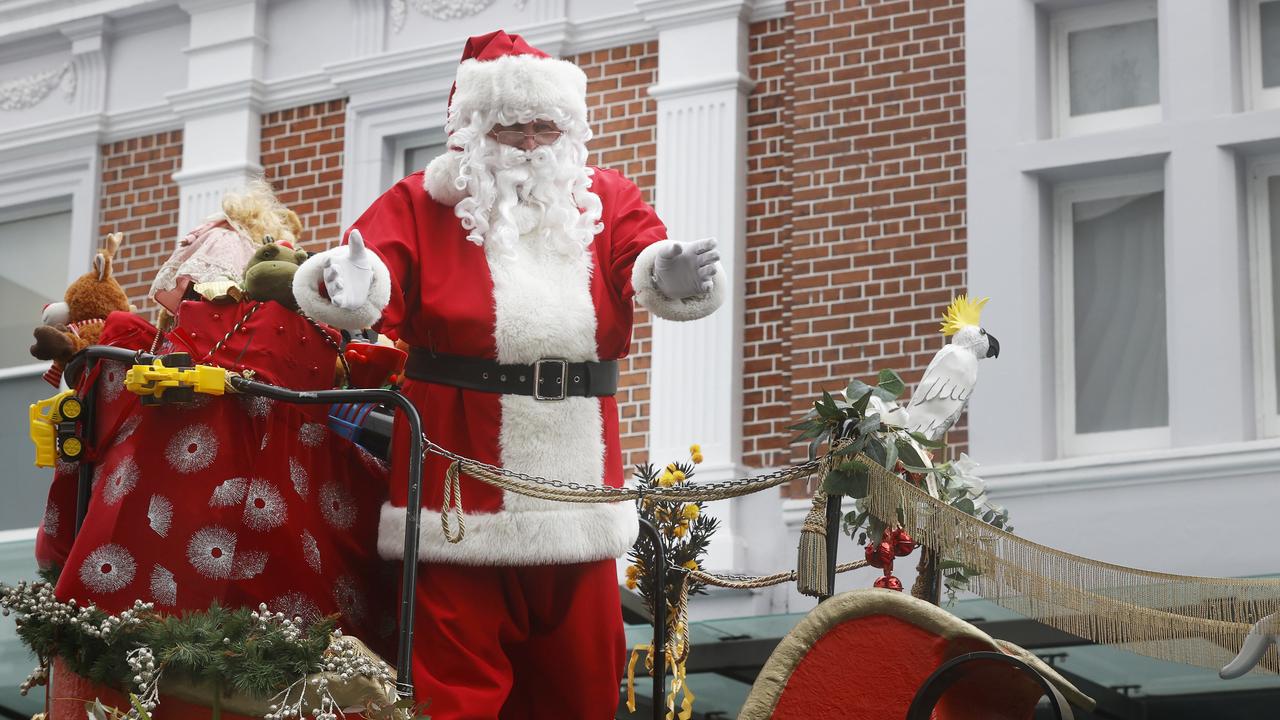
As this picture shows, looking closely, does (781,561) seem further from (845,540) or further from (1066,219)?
(1066,219)

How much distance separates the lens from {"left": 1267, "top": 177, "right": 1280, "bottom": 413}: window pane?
863 centimetres

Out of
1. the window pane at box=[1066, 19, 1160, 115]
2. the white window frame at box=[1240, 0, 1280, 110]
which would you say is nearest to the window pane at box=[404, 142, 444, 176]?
the window pane at box=[1066, 19, 1160, 115]

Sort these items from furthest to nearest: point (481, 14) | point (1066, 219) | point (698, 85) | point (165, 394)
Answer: point (481, 14)
point (698, 85)
point (1066, 219)
point (165, 394)

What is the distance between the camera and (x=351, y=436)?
4.94m

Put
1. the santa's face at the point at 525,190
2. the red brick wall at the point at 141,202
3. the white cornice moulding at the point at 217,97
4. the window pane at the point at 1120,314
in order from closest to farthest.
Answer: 1. the santa's face at the point at 525,190
2. the window pane at the point at 1120,314
3. the white cornice moulding at the point at 217,97
4. the red brick wall at the point at 141,202

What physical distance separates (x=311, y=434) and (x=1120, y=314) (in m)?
5.29

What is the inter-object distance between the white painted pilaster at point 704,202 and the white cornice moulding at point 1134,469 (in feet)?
4.91

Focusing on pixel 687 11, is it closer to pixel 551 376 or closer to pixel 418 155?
pixel 418 155

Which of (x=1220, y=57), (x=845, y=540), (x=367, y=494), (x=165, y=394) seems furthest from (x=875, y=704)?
(x=1220, y=57)

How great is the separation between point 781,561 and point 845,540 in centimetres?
54

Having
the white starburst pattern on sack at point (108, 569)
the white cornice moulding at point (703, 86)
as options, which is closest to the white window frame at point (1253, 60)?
the white cornice moulding at point (703, 86)

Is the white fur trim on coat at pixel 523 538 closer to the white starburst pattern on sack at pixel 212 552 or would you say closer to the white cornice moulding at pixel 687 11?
the white starburst pattern on sack at pixel 212 552

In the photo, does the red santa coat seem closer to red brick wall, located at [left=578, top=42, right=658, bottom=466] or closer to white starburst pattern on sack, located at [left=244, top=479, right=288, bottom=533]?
white starburst pattern on sack, located at [left=244, top=479, right=288, bottom=533]

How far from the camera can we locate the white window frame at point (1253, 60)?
8.77 metres
